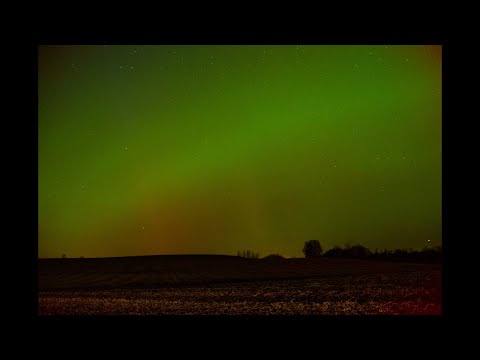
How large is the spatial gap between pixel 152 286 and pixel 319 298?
530 centimetres

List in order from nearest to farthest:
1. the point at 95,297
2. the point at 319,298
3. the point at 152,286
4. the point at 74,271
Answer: the point at 319,298 < the point at 95,297 < the point at 152,286 < the point at 74,271

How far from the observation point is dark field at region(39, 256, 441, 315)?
1014 cm

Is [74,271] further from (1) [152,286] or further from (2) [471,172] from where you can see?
(2) [471,172]

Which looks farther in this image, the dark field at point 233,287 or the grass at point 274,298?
the dark field at point 233,287

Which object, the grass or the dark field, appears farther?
the dark field

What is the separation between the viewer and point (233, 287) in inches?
554

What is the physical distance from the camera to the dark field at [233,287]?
399 inches

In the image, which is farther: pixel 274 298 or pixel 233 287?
pixel 233 287

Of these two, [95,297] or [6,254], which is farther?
[95,297]

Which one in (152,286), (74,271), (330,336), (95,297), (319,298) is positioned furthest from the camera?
(74,271)

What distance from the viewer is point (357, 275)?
15.7m
